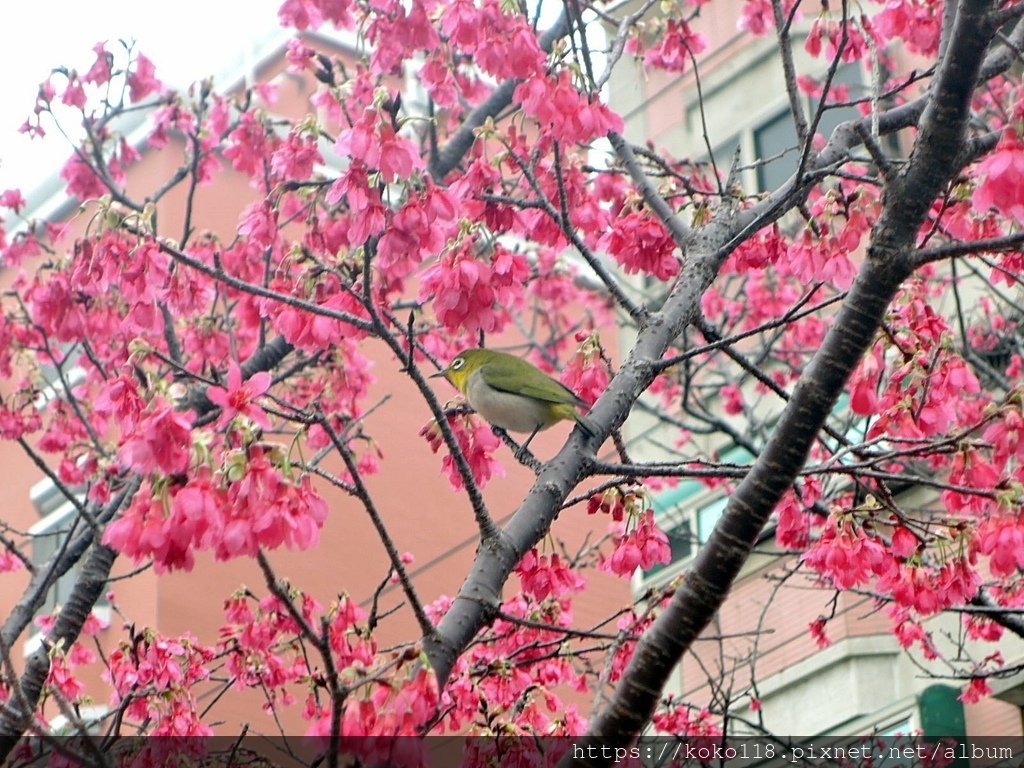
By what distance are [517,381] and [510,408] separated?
14cm

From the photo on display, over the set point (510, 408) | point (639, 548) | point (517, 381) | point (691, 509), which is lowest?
point (639, 548)

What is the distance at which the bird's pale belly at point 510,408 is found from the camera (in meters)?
6.48

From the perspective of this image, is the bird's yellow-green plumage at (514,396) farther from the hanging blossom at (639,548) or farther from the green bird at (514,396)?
the hanging blossom at (639,548)

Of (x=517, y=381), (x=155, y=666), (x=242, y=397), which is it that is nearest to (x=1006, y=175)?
(x=242, y=397)

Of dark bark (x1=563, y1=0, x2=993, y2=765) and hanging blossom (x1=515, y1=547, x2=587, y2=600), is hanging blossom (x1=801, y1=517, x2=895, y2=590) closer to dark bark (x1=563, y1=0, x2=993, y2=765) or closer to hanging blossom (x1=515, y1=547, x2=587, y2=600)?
hanging blossom (x1=515, y1=547, x2=587, y2=600)

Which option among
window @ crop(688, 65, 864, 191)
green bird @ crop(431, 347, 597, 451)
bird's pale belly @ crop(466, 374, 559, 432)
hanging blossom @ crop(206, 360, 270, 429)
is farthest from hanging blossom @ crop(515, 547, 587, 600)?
window @ crop(688, 65, 864, 191)

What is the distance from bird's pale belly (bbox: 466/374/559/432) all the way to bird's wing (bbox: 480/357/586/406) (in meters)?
0.03

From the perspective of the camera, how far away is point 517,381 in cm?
653

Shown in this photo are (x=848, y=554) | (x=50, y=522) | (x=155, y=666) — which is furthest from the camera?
(x=50, y=522)

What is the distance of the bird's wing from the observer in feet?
20.6

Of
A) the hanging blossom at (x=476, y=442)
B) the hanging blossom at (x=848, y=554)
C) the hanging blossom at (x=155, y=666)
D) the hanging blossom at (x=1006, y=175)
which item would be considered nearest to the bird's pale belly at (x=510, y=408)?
the hanging blossom at (x=476, y=442)

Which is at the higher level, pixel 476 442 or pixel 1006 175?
pixel 1006 175

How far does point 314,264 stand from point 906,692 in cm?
911

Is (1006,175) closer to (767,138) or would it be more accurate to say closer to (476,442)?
(476,442)
